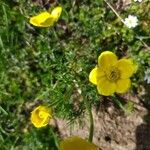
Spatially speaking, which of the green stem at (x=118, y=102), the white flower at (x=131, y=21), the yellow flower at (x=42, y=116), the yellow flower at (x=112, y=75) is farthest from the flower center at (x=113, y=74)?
the white flower at (x=131, y=21)

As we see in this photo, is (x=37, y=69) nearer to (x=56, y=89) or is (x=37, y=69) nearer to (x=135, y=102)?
(x=56, y=89)

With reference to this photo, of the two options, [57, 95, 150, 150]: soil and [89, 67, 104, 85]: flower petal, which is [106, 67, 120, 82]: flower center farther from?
[57, 95, 150, 150]: soil

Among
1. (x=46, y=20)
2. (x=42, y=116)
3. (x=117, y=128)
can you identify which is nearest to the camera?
(x=42, y=116)

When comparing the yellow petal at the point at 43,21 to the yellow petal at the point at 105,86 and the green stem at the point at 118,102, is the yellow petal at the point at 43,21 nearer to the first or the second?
the yellow petal at the point at 105,86

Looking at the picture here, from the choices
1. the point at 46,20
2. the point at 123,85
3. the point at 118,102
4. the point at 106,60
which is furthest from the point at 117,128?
the point at 46,20

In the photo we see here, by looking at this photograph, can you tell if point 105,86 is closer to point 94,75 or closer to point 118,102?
point 94,75

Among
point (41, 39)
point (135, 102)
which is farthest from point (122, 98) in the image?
point (41, 39)
